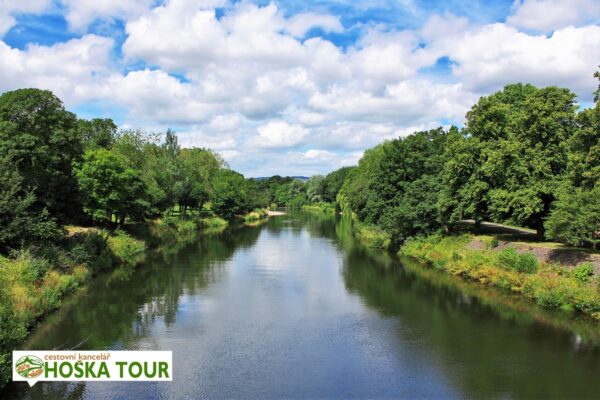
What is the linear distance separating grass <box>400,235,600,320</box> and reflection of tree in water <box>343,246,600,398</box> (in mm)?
2655

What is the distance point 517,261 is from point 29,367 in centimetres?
3027

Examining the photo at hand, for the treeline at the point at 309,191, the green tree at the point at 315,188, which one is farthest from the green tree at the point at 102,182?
the green tree at the point at 315,188

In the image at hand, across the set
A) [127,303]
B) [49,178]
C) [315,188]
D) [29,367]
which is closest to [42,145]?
[49,178]

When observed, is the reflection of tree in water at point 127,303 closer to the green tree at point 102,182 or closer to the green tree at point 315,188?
the green tree at point 102,182

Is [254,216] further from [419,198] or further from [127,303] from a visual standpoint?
[127,303]

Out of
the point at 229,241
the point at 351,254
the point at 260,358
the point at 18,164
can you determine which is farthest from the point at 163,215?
the point at 260,358

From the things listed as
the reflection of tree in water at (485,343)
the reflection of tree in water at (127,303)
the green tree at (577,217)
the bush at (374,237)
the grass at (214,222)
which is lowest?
the reflection of tree in water at (485,343)

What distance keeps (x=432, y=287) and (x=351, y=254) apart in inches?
705

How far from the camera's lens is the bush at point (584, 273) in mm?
28462

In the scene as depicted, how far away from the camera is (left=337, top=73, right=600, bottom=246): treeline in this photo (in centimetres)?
2981

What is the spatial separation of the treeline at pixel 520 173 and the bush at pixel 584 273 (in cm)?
216

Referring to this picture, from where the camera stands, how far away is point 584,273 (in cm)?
2861

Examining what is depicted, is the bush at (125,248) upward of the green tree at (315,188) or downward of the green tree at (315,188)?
downward

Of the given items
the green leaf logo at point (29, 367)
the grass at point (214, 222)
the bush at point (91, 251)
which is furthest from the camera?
the grass at point (214, 222)
